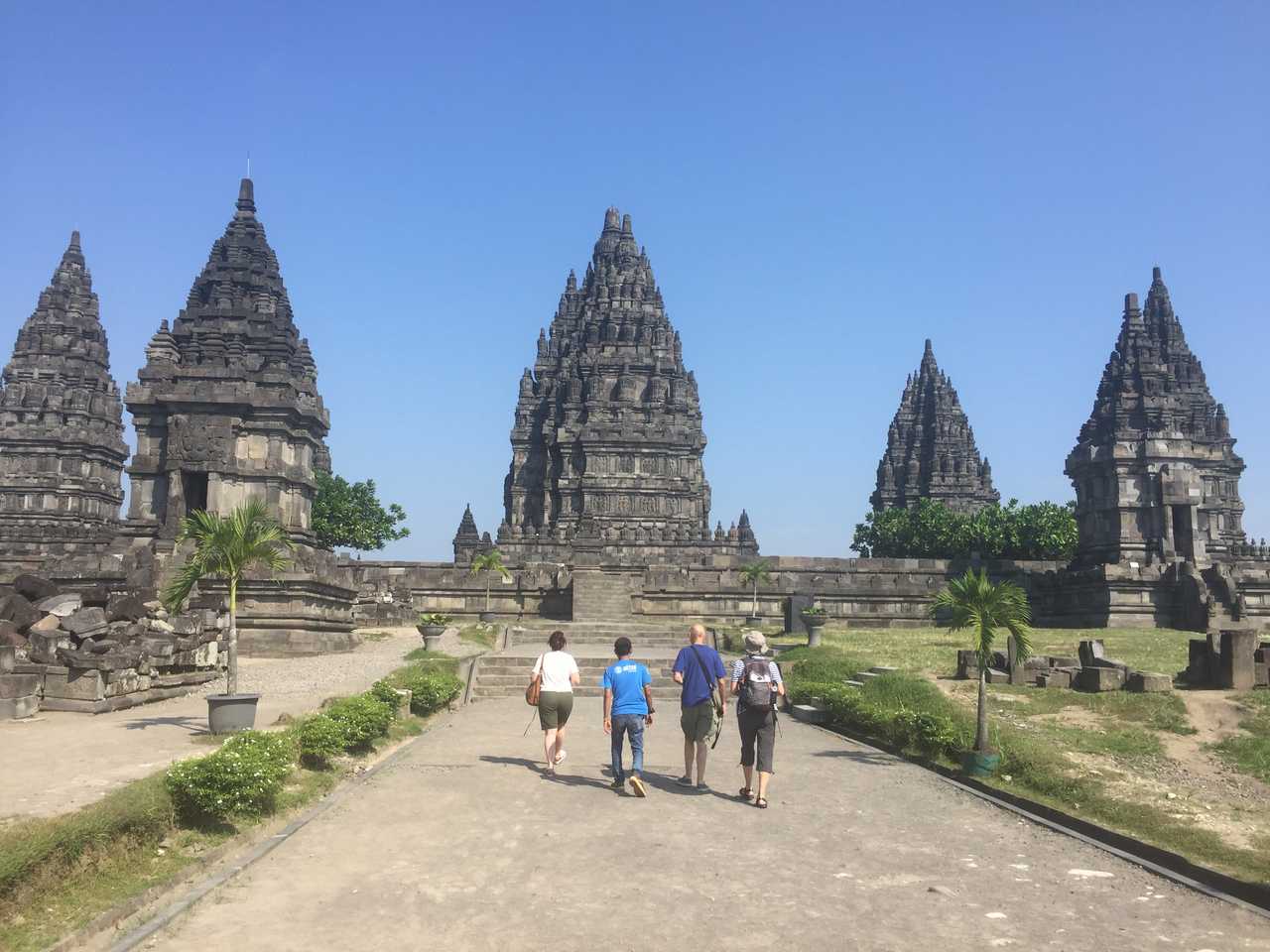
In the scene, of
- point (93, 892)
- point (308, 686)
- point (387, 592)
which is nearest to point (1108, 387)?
point (387, 592)

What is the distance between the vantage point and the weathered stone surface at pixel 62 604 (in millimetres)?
17188

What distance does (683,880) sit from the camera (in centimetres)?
702

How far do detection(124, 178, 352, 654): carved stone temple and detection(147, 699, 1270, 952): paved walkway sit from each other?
15.8 m

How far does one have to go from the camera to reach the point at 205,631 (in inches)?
744

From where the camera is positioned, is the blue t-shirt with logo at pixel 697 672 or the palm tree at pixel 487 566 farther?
the palm tree at pixel 487 566

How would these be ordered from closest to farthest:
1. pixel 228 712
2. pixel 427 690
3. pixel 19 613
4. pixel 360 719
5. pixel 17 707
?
pixel 360 719, pixel 228 712, pixel 17 707, pixel 427 690, pixel 19 613

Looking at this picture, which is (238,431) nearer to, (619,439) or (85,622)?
(85,622)

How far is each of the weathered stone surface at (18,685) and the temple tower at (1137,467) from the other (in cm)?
3300

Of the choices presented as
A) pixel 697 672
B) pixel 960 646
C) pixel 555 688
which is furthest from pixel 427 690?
pixel 960 646

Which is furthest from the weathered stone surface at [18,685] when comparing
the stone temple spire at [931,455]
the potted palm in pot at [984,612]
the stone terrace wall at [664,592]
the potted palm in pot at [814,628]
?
the stone temple spire at [931,455]

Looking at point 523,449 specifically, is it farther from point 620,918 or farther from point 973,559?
point 620,918

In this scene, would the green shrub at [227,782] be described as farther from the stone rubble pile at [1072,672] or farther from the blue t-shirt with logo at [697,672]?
the stone rubble pile at [1072,672]

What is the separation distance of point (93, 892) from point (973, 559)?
35.9 meters

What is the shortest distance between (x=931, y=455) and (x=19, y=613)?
70.9 metres
